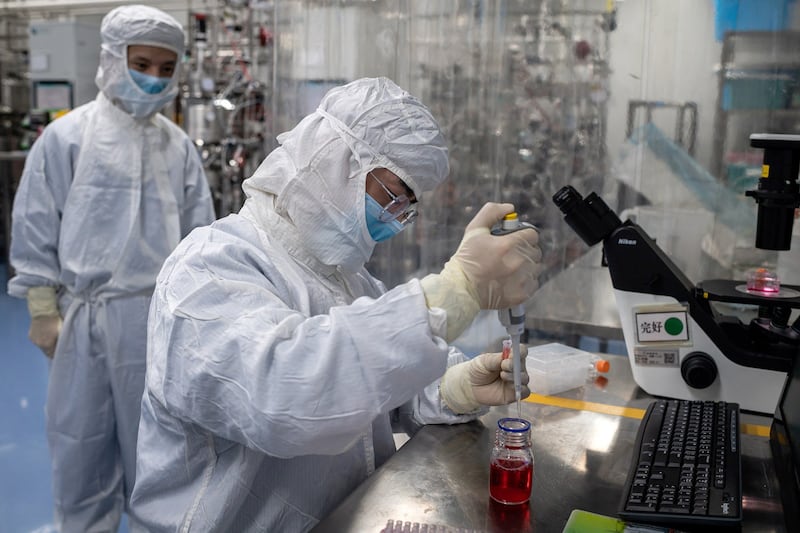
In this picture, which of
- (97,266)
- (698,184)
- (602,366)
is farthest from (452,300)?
(698,184)

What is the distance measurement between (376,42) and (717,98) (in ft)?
3.96

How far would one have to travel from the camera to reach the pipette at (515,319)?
3.23 feet

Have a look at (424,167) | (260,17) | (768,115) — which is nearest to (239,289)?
(424,167)

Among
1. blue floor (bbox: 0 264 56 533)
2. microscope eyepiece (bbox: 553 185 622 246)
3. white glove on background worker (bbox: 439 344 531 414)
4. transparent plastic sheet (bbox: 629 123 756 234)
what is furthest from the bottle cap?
blue floor (bbox: 0 264 56 533)

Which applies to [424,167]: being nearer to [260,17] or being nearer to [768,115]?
[768,115]

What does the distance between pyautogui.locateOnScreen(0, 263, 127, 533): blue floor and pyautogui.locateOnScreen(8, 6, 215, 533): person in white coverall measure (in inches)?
12.2

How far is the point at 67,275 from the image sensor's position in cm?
210

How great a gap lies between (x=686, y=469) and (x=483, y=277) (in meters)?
0.37

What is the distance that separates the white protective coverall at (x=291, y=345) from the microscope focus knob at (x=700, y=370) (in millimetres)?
431

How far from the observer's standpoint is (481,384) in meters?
1.23

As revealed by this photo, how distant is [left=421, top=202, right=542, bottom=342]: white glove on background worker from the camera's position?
3.03 feet

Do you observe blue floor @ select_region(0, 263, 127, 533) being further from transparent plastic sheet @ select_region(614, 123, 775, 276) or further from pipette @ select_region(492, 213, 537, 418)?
transparent plastic sheet @ select_region(614, 123, 775, 276)

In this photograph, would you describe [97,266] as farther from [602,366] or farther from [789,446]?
[789,446]

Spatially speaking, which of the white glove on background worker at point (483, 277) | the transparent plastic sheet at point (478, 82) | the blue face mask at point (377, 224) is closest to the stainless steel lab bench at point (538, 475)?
the white glove on background worker at point (483, 277)
